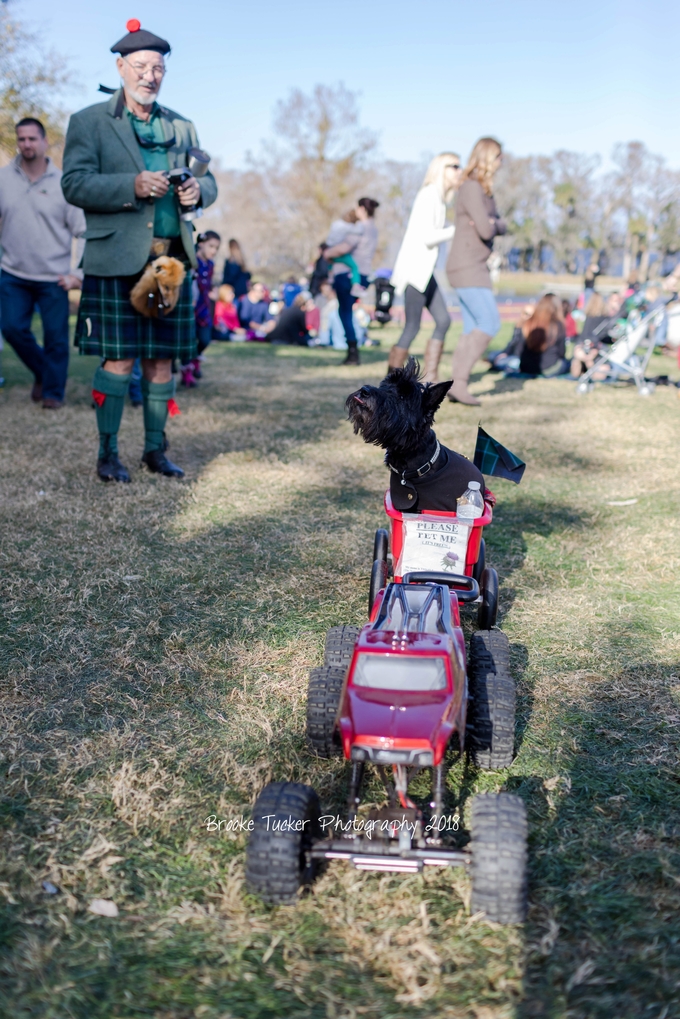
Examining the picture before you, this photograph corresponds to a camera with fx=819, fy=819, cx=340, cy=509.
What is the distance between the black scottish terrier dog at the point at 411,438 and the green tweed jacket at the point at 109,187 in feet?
7.91

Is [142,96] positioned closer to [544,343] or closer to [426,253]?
[426,253]

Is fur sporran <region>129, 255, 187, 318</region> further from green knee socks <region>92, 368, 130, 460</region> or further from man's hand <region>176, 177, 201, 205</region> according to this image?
green knee socks <region>92, 368, 130, 460</region>

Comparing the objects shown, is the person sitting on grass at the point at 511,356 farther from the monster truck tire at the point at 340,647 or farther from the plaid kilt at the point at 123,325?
the monster truck tire at the point at 340,647

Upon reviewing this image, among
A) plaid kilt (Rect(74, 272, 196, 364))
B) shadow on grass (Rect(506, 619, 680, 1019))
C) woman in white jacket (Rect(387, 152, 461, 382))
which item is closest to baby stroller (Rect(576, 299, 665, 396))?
woman in white jacket (Rect(387, 152, 461, 382))

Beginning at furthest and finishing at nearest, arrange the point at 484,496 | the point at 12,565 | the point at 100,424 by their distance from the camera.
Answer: the point at 100,424 → the point at 12,565 → the point at 484,496

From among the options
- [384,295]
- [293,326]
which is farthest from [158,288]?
[384,295]

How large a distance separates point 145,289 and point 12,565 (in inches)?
71.1

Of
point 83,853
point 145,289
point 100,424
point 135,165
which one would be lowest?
point 83,853

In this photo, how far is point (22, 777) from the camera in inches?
91.8

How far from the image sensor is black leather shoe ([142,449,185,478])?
213 inches

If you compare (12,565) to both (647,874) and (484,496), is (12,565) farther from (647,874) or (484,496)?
(647,874)

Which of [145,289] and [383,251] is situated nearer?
[145,289]

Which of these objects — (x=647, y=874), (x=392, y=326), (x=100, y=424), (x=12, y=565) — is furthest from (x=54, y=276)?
(x=392, y=326)

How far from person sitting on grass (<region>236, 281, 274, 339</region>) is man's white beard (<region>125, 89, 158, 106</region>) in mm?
11353
